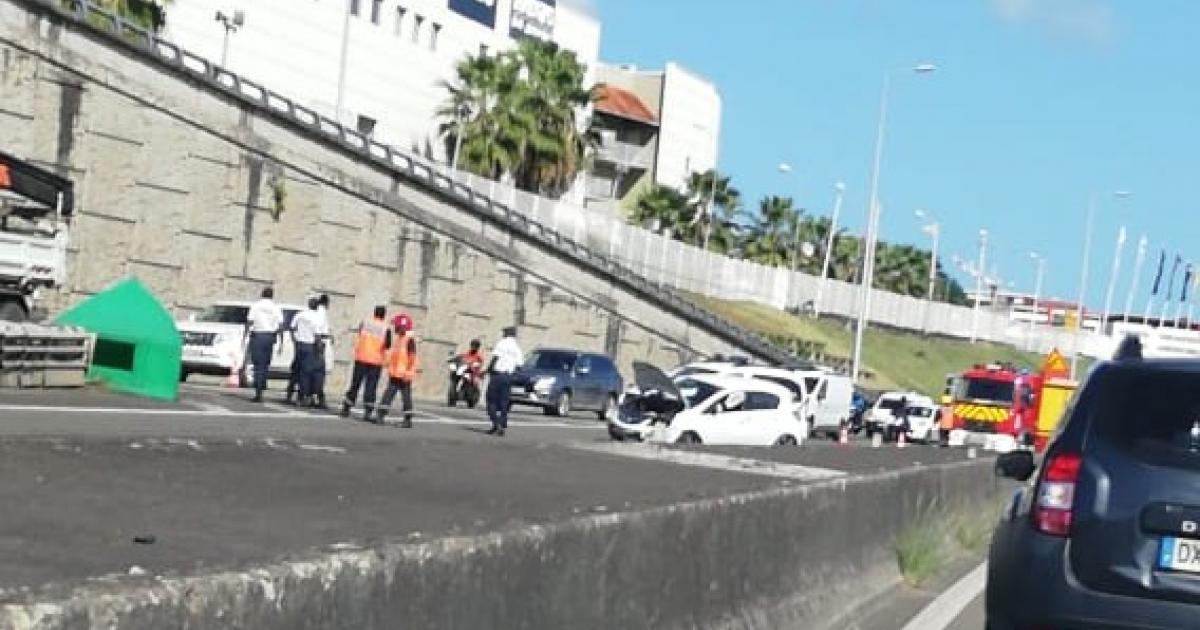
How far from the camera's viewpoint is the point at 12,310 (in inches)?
1163

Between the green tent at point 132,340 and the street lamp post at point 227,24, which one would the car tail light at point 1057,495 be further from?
the street lamp post at point 227,24

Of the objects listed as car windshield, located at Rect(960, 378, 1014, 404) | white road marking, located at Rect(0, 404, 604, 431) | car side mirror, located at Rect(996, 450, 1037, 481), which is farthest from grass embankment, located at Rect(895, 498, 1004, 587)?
car windshield, located at Rect(960, 378, 1014, 404)

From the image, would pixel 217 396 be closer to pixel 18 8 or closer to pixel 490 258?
pixel 18 8

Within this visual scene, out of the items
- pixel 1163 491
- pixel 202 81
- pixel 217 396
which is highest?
pixel 202 81

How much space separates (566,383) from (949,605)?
1250 inches

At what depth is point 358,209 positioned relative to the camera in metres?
50.5

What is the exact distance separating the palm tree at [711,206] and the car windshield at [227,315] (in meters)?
63.5

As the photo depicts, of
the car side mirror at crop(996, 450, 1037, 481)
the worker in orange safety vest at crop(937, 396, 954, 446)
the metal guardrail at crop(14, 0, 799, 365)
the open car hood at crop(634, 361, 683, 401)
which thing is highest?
the metal guardrail at crop(14, 0, 799, 365)

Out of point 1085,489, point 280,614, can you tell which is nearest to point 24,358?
point 1085,489

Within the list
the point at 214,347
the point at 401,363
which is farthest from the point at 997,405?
the point at 401,363

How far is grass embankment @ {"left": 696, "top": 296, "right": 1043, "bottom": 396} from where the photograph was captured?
8988 centimetres

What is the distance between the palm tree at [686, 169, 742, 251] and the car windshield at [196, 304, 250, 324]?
63513 millimetres

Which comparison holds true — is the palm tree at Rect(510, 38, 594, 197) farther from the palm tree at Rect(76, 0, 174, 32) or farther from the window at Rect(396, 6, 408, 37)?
the palm tree at Rect(76, 0, 174, 32)

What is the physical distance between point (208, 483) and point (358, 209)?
3604 centimetres
